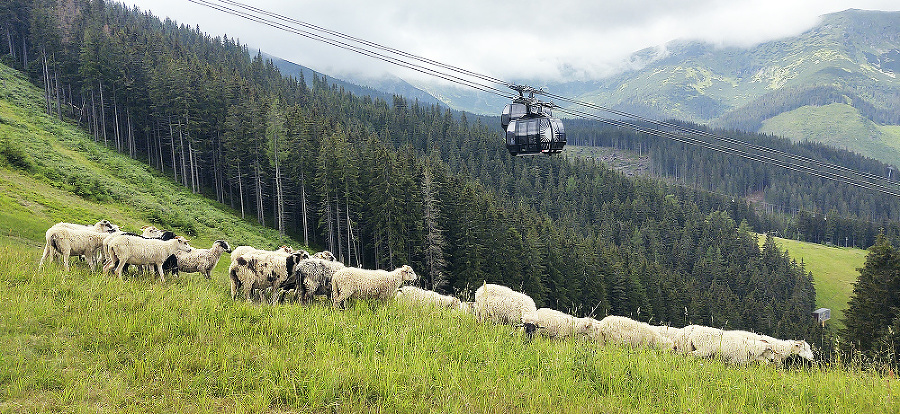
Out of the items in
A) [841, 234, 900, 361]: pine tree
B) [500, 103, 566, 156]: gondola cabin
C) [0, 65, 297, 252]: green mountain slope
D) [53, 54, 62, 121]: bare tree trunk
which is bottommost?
[841, 234, 900, 361]: pine tree

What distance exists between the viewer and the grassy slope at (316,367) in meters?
5.68

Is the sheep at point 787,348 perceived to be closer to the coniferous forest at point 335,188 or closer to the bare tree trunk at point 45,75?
the coniferous forest at point 335,188

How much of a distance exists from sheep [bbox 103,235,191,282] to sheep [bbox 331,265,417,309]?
5107 mm

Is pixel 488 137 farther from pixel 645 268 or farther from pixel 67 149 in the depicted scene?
pixel 67 149

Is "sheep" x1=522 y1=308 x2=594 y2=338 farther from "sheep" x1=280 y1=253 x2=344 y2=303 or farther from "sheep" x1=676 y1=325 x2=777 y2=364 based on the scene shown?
"sheep" x1=280 y1=253 x2=344 y2=303

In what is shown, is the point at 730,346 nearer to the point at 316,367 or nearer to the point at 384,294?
the point at 384,294

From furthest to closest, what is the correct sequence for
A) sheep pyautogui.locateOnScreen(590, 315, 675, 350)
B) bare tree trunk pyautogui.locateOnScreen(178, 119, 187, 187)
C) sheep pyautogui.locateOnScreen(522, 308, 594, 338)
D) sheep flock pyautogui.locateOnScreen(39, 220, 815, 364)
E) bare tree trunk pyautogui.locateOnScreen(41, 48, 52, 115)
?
bare tree trunk pyautogui.locateOnScreen(41, 48, 52, 115), bare tree trunk pyautogui.locateOnScreen(178, 119, 187, 187), sheep pyautogui.locateOnScreen(590, 315, 675, 350), sheep flock pyautogui.locateOnScreen(39, 220, 815, 364), sheep pyautogui.locateOnScreen(522, 308, 594, 338)

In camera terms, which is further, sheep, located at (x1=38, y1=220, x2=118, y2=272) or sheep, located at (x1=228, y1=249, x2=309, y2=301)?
sheep, located at (x1=38, y1=220, x2=118, y2=272)

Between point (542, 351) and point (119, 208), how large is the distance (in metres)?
38.8

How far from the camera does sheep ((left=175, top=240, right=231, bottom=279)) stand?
1561 cm

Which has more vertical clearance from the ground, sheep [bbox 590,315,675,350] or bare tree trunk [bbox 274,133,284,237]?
sheep [bbox 590,315,675,350]

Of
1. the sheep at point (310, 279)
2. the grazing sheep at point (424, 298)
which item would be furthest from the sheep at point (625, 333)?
the sheep at point (310, 279)

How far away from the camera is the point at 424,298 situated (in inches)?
499

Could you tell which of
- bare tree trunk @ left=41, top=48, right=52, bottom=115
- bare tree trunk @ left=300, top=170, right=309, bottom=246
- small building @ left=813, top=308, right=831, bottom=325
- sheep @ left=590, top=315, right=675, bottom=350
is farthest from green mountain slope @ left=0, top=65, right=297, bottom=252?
small building @ left=813, top=308, right=831, bottom=325
